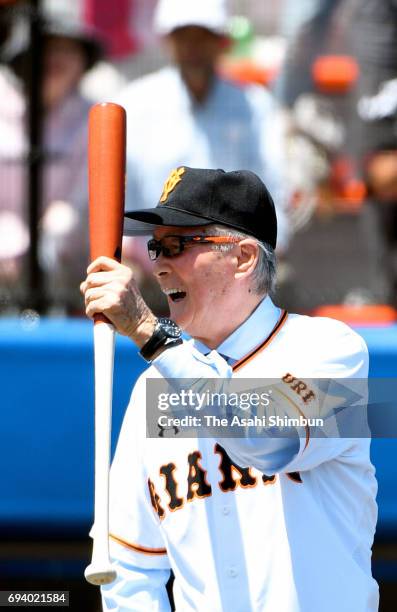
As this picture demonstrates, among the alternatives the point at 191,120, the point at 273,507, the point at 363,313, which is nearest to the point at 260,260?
the point at 273,507

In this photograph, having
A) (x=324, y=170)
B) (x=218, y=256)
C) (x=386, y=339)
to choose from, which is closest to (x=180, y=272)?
(x=218, y=256)

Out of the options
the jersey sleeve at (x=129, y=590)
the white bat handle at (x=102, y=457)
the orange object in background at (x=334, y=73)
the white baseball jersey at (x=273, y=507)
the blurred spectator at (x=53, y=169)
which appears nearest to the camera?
the white bat handle at (x=102, y=457)

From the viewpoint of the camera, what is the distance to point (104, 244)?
2104 millimetres

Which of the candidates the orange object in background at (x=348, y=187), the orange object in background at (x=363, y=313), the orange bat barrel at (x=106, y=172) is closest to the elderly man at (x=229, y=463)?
the orange bat barrel at (x=106, y=172)

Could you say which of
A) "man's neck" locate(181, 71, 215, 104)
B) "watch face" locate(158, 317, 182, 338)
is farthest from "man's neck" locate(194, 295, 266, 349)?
"man's neck" locate(181, 71, 215, 104)

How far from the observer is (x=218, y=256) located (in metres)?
2.40

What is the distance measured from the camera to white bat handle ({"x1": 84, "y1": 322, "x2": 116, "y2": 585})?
2006mm

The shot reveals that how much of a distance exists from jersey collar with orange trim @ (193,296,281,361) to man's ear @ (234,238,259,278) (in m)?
0.10

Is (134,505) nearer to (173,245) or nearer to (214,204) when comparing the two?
(173,245)

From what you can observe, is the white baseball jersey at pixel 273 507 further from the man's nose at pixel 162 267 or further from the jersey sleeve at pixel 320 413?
the man's nose at pixel 162 267

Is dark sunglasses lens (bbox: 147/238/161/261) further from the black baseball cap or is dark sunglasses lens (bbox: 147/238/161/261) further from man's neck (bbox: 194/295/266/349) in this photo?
man's neck (bbox: 194/295/266/349)

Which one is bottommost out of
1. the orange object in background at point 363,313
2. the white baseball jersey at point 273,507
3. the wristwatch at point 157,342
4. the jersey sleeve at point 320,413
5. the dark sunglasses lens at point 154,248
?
the white baseball jersey at point 273,507

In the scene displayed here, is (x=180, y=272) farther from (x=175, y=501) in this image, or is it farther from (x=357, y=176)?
Answer: (x=357, y=176)

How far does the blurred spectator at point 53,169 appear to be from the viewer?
4.36m
